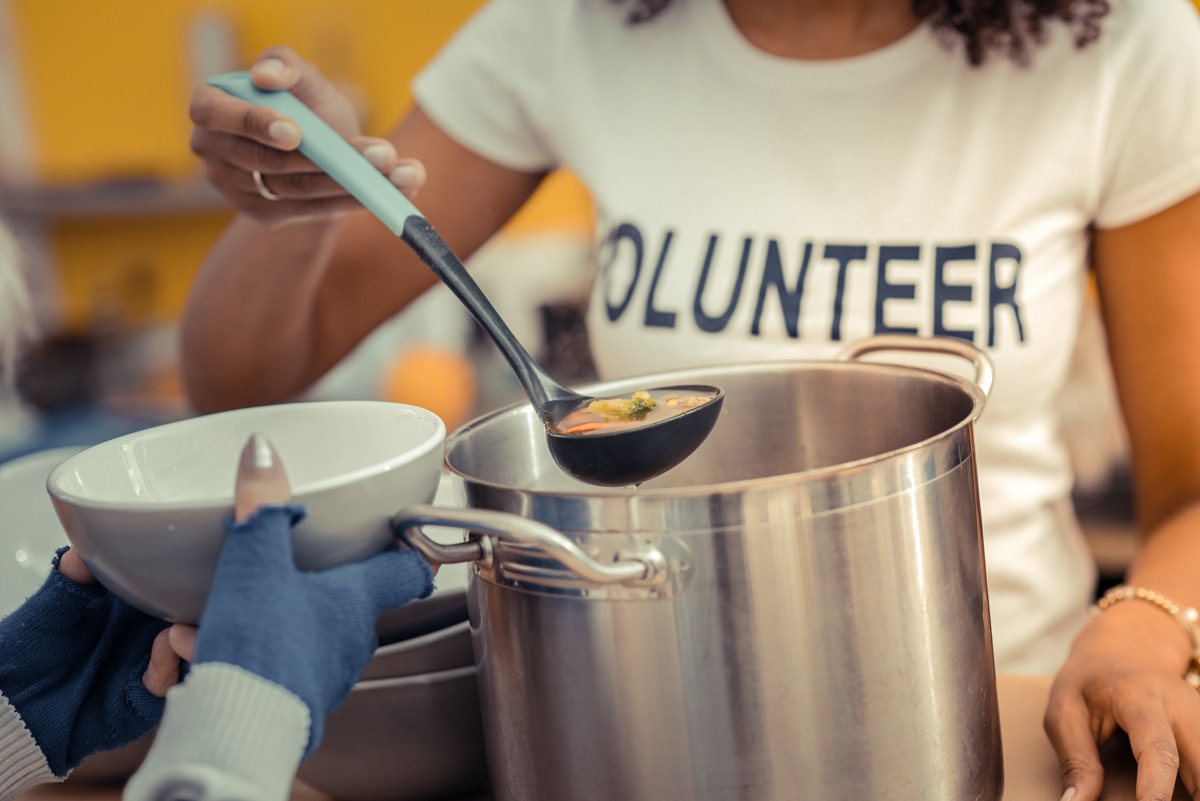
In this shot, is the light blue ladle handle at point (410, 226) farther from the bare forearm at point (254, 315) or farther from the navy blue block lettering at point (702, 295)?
the navy blue block lettering at point (702, 295)

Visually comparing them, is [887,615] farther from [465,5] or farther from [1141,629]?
[465,5]

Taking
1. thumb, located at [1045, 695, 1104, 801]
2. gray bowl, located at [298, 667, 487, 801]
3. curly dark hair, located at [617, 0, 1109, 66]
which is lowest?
thumb, located at [1045, 695, 1104, 801]

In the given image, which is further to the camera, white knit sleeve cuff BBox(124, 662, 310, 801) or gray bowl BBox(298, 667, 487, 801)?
gray bowl BBox(298, 667, 487, 801)

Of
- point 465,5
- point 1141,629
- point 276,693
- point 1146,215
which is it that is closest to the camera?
point 276,693

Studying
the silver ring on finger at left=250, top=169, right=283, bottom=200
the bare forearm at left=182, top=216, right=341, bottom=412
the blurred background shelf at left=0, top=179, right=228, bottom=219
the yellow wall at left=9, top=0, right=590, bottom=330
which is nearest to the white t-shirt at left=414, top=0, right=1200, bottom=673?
the bare forearm at left=182, top=216, right=341, bottom=412

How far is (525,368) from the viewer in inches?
25.4

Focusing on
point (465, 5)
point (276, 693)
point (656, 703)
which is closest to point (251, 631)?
point (276, 693)

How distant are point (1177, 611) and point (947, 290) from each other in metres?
0.32

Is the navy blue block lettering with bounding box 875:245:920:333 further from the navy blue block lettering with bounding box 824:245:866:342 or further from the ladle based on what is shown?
the ladle

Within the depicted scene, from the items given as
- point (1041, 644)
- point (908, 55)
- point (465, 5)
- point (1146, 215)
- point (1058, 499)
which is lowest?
point (1041, 644)

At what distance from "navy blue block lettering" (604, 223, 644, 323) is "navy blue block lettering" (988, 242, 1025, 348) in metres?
0.29

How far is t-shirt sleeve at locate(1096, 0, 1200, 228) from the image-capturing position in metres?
0.88

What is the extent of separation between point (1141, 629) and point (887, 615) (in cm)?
30

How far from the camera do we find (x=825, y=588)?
45 centimetres
